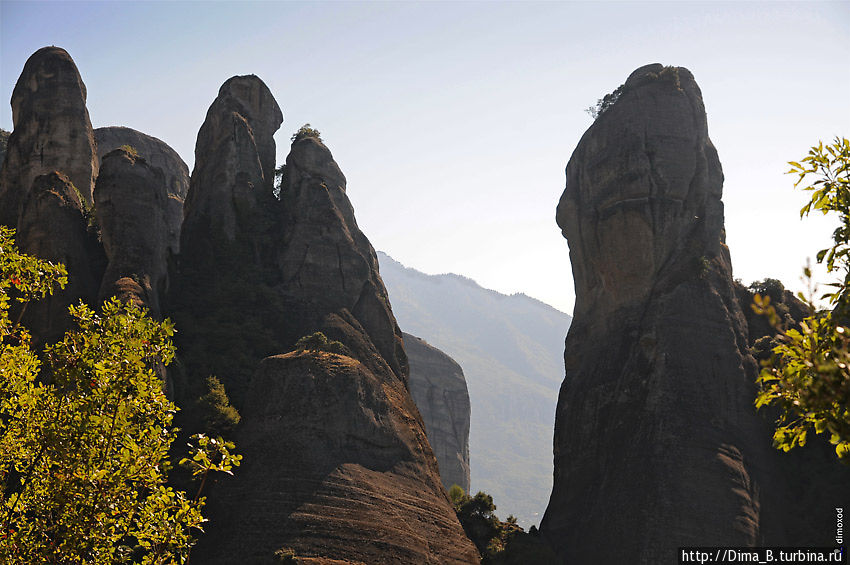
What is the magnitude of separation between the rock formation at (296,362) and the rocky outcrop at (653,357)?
13348 millimetres

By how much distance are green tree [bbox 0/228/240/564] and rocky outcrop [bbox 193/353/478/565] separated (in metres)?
26.7

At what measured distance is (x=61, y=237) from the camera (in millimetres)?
55656

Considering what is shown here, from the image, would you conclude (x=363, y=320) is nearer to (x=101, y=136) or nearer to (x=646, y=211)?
(x=646, y=211)

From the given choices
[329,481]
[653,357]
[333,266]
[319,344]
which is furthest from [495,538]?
[333,266]

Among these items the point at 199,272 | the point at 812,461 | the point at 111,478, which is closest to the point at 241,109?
the point at 199,272

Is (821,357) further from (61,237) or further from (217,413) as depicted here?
(61,237)

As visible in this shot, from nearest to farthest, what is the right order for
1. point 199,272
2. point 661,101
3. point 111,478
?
point 111,478 < point 199,272 < point 661,101

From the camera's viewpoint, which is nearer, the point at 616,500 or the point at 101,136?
the point at 616,500

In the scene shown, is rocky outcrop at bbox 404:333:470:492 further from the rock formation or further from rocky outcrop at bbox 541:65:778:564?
rocky outcrop at bbox 541:65:778:564

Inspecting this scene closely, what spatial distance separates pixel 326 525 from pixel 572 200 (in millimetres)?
42983

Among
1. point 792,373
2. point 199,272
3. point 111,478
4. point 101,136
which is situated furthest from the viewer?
point 101,136

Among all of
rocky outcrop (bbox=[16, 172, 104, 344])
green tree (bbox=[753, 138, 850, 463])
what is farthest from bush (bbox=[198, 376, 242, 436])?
green tree (bbox=[753, 138, 850, 463])

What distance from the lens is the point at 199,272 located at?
6644 centimetres

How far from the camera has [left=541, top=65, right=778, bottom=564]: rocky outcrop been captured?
174 feet
